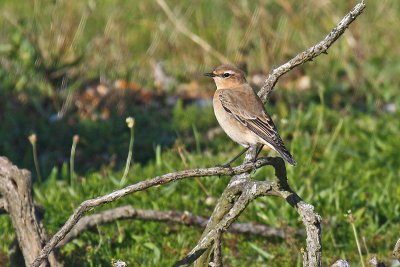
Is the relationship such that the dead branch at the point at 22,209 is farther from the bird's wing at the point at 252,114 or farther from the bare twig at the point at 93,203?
the bird's wing at the point at 252,114

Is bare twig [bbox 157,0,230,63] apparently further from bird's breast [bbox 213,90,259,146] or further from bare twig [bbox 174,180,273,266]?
bare twig [bbox 174,180,273,266]

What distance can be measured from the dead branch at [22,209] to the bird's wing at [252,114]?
179 centimetres

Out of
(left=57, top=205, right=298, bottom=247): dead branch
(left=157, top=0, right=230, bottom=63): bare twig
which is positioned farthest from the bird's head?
(left=157, top=0, right=230, bottom=63): bare twig

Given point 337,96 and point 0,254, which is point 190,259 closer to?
point 0,254

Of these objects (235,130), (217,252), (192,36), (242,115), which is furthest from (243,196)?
(192,36)

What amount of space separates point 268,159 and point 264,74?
6.31 metres

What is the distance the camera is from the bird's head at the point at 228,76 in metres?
7.68

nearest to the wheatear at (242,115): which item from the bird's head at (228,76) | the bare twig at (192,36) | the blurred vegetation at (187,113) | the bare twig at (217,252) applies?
the bird's head at (228,76)

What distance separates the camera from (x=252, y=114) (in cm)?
696

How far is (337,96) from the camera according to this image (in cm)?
1054

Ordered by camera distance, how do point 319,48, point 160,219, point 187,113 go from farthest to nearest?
point 187,113
point 160,219
point 319,48

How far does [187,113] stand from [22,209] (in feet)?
14.4

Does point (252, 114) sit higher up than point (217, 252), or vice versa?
point (252, 114)

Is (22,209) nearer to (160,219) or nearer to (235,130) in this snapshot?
(160,219)
